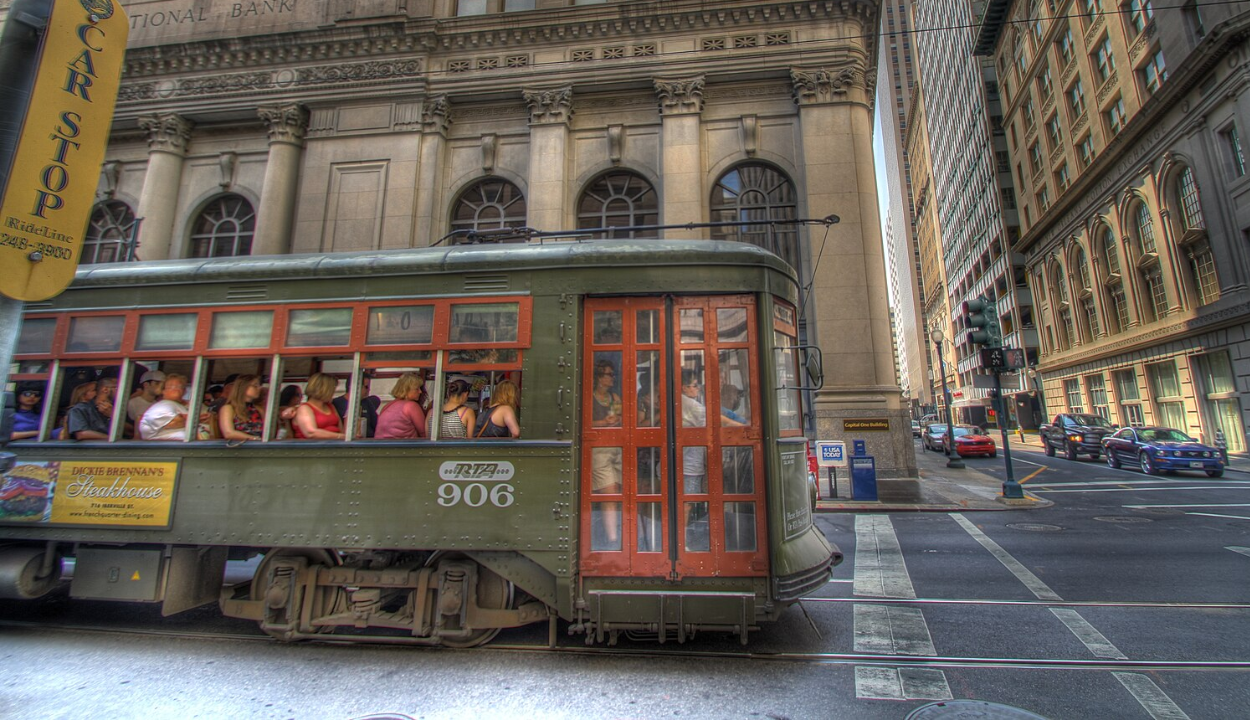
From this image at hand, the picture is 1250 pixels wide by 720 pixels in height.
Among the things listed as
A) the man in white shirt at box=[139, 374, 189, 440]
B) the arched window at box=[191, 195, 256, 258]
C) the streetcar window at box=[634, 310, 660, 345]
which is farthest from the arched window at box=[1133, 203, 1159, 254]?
the arched window at box=[191, 195, 256, 258]

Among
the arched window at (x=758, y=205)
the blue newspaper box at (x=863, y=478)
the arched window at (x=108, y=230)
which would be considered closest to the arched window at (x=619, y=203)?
the arched window at (x=758, y=205)

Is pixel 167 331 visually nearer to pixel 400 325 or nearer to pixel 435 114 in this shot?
pixel 400 325

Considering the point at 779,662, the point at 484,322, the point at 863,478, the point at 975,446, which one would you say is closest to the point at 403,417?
the point at 484,322

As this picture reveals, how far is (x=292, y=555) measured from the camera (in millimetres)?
4766

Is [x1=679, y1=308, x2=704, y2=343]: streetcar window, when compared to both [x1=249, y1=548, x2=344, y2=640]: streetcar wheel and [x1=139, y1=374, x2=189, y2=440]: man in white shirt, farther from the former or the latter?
[x1=139, y1=374, x2=189, y2=440]: man in white shirt

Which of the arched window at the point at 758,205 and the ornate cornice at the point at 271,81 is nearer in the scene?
the arched window at the point at 758,205

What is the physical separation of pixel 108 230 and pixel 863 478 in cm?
2533

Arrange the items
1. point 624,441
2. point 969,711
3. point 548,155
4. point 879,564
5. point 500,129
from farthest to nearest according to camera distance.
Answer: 1. point 500,129
2. point 548,155
3. point 879,564
4. point 624,441
5. point 969,711

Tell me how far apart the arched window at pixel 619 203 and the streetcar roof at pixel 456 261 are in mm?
12148

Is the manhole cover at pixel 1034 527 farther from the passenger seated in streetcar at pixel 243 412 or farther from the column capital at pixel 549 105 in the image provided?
the column capital at pixel 549 105

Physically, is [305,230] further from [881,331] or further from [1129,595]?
[1129,595]

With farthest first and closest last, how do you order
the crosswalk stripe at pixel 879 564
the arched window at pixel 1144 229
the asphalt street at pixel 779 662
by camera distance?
1. the arched window at pixel 1144 229
2. the crosswalk stripe at pixel 879 564
3. the asphalt street at pixel 779 662

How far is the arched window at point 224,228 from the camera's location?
18156 mm

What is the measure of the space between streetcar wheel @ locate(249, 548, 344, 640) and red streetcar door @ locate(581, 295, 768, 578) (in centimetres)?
232
